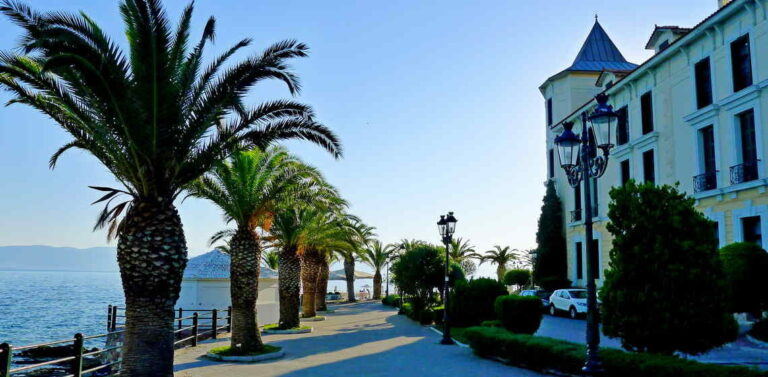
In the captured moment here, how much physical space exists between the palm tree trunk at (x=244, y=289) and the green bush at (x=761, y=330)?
12.6 meters

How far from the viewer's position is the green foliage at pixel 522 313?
687 inches

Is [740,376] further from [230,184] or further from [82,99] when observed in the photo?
[230,184]

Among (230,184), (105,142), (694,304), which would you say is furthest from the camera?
(230,184)

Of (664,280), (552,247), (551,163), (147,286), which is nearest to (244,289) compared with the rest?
(147,286)

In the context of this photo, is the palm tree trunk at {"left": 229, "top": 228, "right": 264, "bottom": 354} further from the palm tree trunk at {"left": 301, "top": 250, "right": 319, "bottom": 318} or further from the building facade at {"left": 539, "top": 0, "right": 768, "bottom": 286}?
the palm tree trunk at {"left": 301, "top": 250, "right": 319, "bottom": 318}

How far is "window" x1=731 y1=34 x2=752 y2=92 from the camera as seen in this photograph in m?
19.7

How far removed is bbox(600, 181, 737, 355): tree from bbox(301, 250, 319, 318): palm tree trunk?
23876 millimetres

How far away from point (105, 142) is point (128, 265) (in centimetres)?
211

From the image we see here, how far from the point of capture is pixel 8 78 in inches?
420

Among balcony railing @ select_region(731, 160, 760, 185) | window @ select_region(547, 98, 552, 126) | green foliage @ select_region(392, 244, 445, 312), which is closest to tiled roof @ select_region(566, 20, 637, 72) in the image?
window @ select_region(547, 98, 552, 126)

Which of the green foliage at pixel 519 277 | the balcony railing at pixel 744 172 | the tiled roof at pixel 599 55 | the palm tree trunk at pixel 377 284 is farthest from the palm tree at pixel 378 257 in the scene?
the balcony railing at pixel 744 172

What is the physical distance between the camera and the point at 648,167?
2648cm

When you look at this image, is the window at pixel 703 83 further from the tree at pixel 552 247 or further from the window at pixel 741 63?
the tree at pixel 552 247

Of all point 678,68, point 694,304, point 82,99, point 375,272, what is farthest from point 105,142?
point 375,272
